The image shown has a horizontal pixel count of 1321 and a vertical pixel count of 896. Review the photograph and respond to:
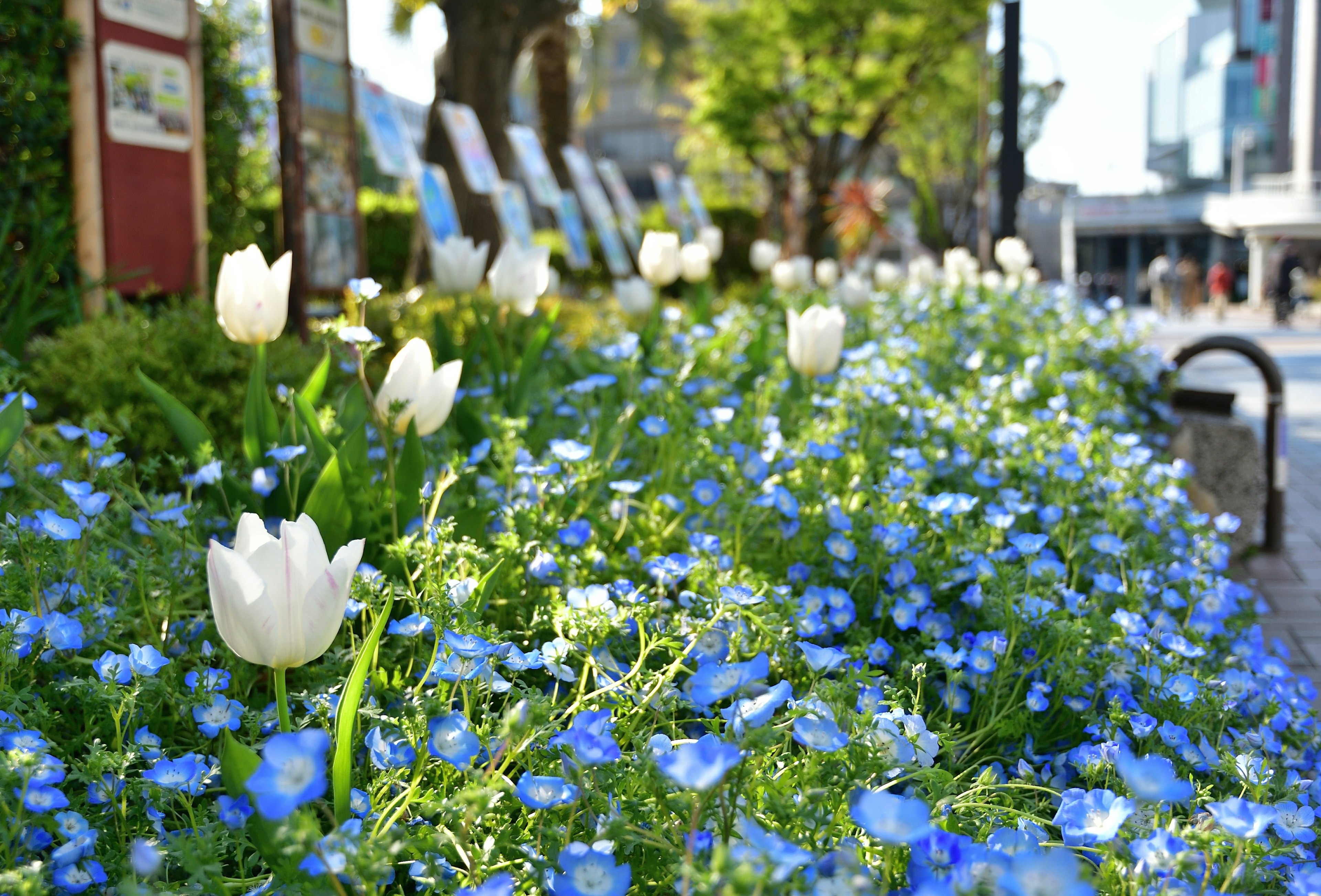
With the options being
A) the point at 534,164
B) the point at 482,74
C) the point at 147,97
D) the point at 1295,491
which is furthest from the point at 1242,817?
the point at 534,164

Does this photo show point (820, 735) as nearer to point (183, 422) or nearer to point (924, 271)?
point (183, 422)

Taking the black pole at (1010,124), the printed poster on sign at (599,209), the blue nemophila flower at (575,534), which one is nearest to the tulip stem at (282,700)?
the blue nemophila flower at (575,534)

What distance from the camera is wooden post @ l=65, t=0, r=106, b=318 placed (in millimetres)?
4590

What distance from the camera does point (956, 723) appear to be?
1855mm

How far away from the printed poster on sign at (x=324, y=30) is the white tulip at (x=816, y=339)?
3.69 meters

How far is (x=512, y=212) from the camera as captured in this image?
1073cm

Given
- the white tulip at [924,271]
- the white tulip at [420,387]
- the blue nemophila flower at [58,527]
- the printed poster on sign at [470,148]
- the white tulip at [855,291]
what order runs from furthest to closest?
→ the white tulip at [924,271], the printed poster on sign at [470,148], the white tulip at [855,291], the white tulip at [420,387], the blue nemophila flower at [58,527]

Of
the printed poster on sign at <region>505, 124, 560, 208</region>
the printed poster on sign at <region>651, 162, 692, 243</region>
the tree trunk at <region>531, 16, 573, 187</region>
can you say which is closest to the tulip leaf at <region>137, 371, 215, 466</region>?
the printed poster on sign at <region>505, 124, 560, 208</region>

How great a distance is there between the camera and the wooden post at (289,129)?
15.3ft

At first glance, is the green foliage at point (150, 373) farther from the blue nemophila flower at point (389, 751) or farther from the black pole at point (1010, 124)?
the black pole at point (1010, 124)

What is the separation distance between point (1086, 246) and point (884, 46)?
35.8 metres

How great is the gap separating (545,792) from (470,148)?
8.92 meters

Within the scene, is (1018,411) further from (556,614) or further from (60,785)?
(60,785)

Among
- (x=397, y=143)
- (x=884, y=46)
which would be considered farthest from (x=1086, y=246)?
(x=397, y=143)
